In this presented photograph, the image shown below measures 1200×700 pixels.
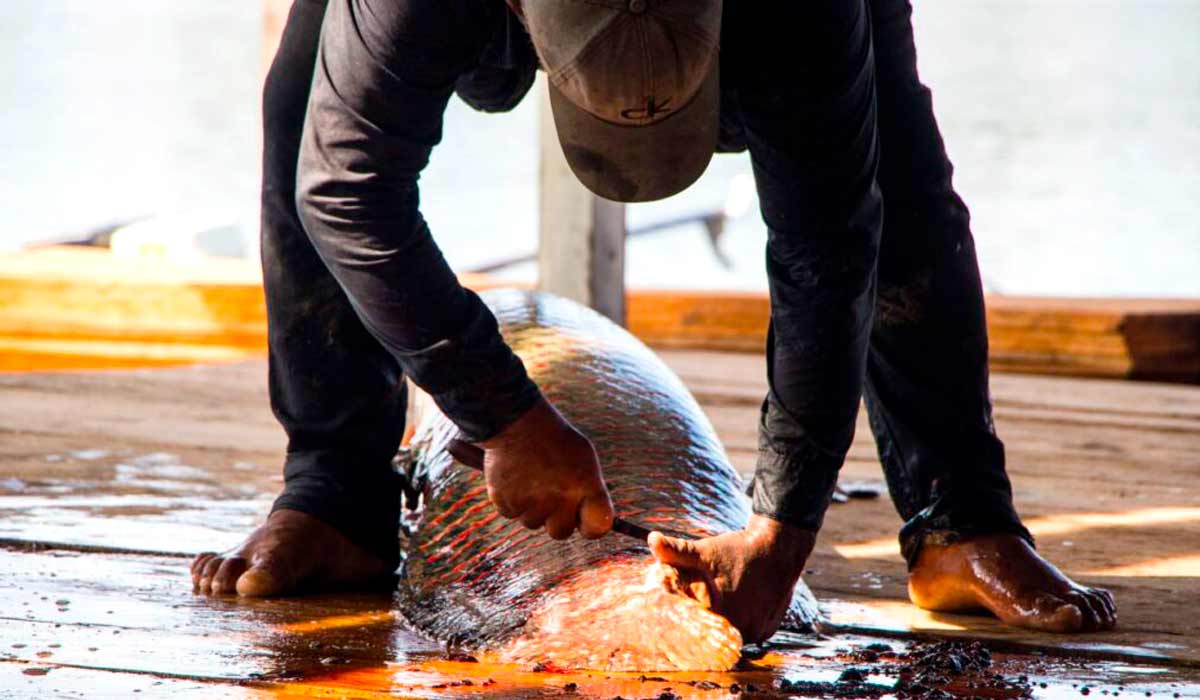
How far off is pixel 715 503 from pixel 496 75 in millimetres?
689

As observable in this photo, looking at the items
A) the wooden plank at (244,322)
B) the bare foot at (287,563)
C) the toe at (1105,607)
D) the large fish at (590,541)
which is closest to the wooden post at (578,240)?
the wooden plank at (244,322)

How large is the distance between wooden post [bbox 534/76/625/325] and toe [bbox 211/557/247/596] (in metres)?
2.05

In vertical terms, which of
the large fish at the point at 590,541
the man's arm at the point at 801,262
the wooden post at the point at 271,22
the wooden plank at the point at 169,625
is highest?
the wooden post at the point at 271,22

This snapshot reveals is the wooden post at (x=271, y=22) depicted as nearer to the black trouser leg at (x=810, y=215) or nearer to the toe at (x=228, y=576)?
the toe at (x=228, y=576)

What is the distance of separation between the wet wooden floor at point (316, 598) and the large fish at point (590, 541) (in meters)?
0.06

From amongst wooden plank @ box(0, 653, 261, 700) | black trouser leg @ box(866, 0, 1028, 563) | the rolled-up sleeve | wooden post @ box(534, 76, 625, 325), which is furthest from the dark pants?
wooden post @ box(534, 76, 625, 325)

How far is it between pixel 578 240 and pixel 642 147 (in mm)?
2654

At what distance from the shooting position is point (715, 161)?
22172 millimetres

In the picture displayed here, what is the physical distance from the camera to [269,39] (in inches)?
233

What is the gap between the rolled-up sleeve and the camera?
1980 mm

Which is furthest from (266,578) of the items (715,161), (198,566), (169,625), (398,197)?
(715,161)

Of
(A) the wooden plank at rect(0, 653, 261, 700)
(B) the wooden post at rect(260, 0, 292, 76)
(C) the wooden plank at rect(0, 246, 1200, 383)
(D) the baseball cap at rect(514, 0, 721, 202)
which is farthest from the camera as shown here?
(B) the wooden post at rect(260, 0, 292, 76)

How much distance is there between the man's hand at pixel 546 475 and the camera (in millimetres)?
2096

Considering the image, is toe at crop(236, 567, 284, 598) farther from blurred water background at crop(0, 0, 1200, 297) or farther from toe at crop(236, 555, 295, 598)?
blurred water background at crop(0, 0, 1200, 297)
